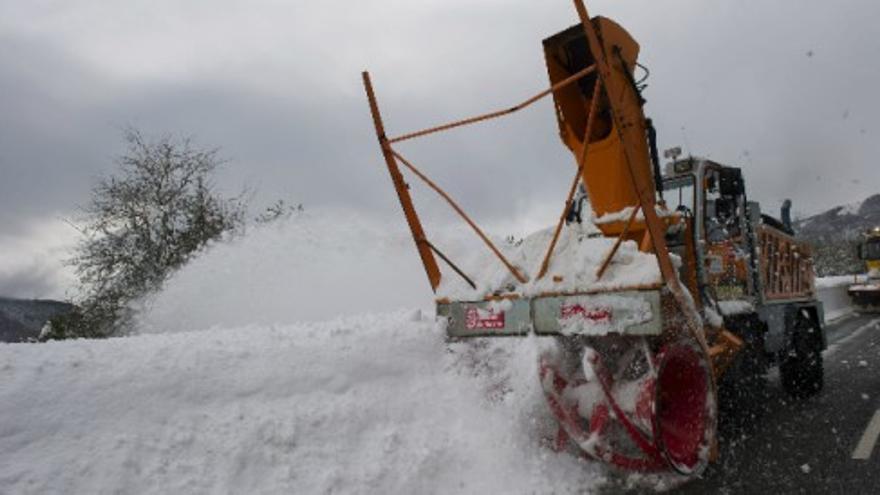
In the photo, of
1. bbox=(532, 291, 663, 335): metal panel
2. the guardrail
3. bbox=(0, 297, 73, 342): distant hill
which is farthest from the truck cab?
the guardrail

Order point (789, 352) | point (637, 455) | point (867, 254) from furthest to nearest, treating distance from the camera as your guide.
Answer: point (867, 254), point (789, 352), point (637, 455)

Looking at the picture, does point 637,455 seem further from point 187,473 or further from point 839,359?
point 839,359

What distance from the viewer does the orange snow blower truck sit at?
4406 millimetres

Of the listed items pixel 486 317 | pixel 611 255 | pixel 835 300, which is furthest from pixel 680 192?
pixel 835 300

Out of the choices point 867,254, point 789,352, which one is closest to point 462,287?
point 789,352

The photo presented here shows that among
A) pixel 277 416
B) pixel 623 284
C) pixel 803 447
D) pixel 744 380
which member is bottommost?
pixel 803 447

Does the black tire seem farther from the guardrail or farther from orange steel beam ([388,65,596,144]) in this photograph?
the guardrail

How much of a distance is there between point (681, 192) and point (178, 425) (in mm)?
4888

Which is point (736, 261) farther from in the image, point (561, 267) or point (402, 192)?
point (402, 192)

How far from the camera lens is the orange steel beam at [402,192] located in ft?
18.9

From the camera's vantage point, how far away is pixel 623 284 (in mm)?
4438

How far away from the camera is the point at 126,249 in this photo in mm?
17250

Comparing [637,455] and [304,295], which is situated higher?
[304,295]

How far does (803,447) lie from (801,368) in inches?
94.9
